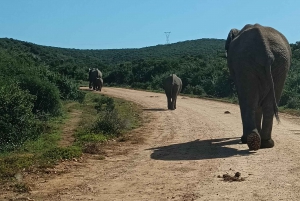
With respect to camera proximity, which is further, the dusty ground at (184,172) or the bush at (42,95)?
the bush at (42,95)

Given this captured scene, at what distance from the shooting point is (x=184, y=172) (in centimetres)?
870

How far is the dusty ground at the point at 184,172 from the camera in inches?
282

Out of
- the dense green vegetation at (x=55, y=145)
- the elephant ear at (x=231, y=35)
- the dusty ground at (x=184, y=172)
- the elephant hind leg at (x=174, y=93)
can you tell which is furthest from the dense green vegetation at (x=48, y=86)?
the elephant ear at (x=231, y=35)

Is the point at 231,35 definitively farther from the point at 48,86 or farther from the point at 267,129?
the point at 48,86

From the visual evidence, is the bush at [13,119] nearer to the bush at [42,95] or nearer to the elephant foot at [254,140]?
the bush at [42,95]

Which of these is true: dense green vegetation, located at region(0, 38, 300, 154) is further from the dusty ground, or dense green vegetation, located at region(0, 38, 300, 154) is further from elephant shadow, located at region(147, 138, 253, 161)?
elephant shadow, located at region(147, 138, 253, 161)

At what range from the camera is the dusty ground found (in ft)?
23.5

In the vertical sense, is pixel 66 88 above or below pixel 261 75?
below

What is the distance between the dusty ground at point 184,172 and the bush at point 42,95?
5.28 m

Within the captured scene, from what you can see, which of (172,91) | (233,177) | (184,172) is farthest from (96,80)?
(233,177)

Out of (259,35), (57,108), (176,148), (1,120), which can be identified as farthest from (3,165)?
(57,108)

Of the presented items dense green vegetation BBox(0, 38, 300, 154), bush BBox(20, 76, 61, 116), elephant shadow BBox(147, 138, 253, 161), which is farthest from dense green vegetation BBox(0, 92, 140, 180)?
elephant shadow BBox(147, 138, 253, 161)

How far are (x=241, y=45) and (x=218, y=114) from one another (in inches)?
335

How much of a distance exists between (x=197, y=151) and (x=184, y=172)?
2452 mm
